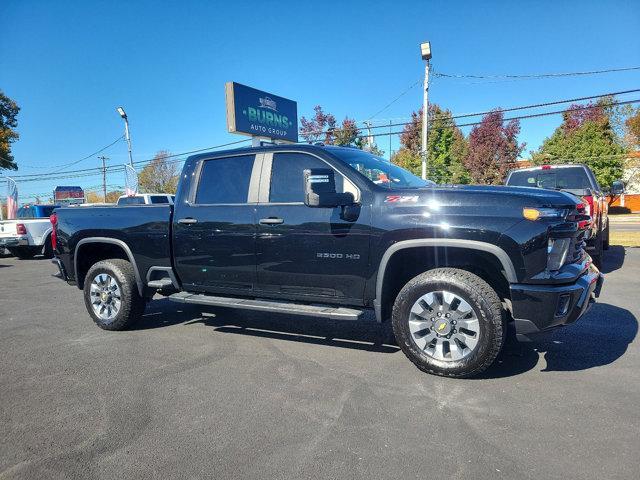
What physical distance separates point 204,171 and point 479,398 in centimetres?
364

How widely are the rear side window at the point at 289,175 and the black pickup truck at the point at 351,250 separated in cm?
1

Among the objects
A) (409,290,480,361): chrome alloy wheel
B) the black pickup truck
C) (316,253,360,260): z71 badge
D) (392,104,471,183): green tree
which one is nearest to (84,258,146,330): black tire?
the black pickup truck

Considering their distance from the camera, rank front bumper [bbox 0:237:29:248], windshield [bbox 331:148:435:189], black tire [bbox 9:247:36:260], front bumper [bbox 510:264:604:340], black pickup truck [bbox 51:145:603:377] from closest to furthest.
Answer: front bumper [bbox 510:264:604:340] < black pickup truck [bbox 51:145:603:377] < windshield [bbox 331:148:435:189] < front bumper [bbox 0:237:29:248] < black tire [bbox 9:247:36:260]

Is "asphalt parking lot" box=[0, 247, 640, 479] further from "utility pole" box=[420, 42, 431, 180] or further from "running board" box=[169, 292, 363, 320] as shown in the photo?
"utility pole" box=[420, 42, 431, 180]

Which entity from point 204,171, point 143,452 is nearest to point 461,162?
point 204,171

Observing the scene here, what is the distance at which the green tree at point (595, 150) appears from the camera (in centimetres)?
3684

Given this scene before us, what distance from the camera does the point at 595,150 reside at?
36781mm

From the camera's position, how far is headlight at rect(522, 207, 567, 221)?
3.27m

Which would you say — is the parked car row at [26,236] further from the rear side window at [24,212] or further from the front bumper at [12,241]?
the rear side window at [24,212]

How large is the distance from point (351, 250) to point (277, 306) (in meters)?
0.93

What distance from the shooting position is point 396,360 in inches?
159

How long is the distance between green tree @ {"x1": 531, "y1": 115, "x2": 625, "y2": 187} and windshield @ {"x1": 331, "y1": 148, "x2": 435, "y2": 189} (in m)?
37.3

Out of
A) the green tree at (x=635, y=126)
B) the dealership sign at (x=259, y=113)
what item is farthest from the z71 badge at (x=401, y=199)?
the green tree at (x=635, y=126)


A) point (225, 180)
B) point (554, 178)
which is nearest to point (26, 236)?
point (225, 180)
